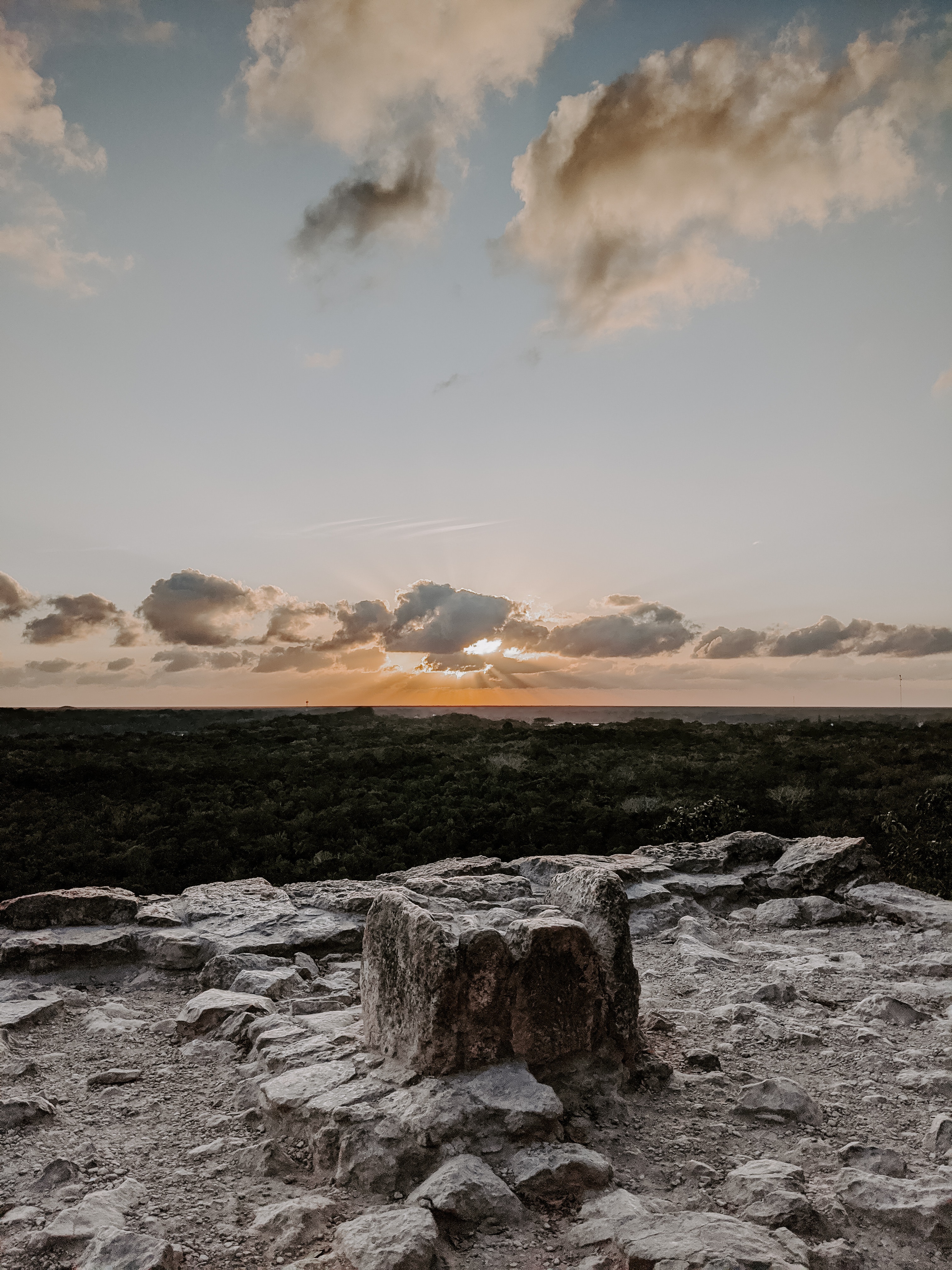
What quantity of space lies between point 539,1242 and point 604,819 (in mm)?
12824

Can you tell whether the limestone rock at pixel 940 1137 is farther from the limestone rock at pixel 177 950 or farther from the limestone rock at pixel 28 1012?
the limestone rock at pixel 28 1012

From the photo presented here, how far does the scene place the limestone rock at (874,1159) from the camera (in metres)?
4.83

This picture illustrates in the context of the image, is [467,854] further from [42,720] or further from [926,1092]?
[42,720]

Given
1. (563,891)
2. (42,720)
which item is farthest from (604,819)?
(42,720)

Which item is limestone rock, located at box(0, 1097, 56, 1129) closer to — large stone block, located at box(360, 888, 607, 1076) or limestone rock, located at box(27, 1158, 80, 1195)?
limestone rock, located at box(27, 1158, 80, 1195)

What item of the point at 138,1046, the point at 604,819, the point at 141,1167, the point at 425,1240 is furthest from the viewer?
the point at 604,819

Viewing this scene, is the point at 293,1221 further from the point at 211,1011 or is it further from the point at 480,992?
the point at 211,1011

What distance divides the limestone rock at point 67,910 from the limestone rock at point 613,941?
260 inches

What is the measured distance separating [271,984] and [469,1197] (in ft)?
13.8

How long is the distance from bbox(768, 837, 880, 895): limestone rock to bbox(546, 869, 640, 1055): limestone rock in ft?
22.0

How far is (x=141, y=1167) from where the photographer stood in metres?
5.12

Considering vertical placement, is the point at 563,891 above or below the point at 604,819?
above

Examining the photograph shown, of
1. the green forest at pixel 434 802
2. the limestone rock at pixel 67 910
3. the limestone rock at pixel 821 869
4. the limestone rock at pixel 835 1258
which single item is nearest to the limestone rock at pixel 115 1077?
the limestone rock at pixel 67 910

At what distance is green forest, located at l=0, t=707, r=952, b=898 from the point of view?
14953mm
